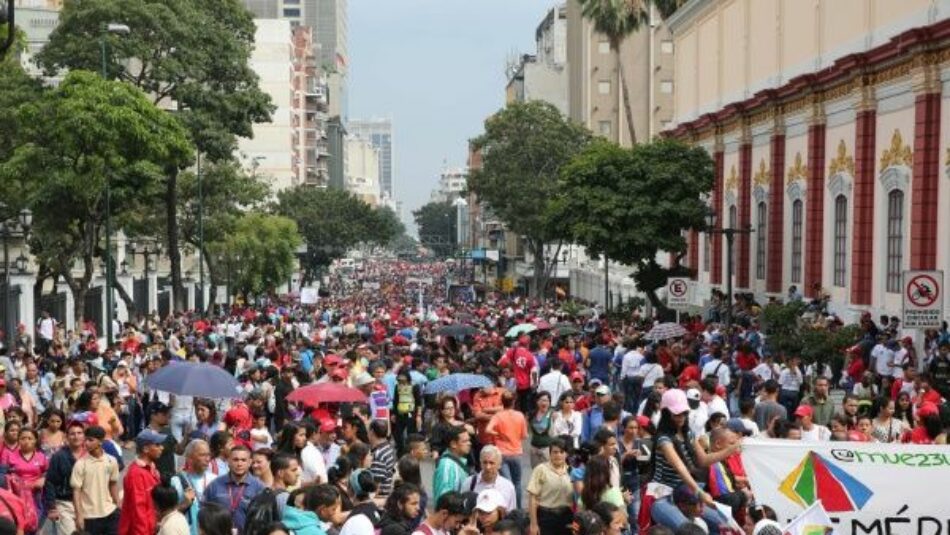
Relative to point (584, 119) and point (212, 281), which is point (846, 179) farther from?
point (584, 119)

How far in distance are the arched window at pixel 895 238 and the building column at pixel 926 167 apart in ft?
5.47

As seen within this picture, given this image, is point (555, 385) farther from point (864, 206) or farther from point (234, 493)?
point (864, 206)

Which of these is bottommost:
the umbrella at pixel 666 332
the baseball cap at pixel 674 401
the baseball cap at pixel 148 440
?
the umbrella at pixel 666 332

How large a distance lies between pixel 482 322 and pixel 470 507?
109 feet

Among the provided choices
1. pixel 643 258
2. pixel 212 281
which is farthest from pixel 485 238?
pixel 643 258

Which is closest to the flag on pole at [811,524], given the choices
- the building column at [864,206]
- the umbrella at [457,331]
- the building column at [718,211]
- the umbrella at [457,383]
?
the umbrella at [457,383]

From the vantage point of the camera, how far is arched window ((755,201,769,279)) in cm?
4778

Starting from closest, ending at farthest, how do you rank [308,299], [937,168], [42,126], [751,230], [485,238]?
1. [937,168]
2. [42,126]
3. [751,230]
4. [308,299]
5. [485,238]

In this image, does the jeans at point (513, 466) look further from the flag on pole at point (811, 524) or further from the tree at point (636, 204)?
the tree at point (636, 204)

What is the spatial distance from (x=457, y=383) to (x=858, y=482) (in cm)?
766

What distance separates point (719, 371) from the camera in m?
21.9

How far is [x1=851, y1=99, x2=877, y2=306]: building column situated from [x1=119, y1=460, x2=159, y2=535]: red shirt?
88.0 feet

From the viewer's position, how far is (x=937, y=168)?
31.9m

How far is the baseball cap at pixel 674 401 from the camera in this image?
15461 mm
